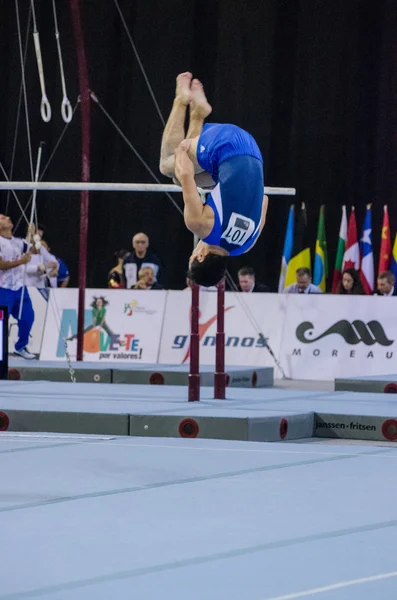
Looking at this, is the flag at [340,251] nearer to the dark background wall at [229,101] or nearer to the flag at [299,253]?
the flag at [299,253]

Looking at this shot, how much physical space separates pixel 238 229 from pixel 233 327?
5671 mm

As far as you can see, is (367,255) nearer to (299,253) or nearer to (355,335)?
(299,253)

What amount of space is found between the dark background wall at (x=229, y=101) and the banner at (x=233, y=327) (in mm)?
3110

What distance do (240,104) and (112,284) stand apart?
3454mm

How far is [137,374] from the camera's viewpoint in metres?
9.37

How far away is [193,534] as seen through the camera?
3449mm

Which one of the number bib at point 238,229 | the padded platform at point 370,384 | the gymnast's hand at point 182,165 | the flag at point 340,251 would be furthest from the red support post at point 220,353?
the flag at point 340,251

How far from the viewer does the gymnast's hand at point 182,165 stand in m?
5.15

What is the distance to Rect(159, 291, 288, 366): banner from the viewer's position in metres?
10.8

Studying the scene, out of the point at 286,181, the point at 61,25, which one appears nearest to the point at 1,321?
the point at 286,181

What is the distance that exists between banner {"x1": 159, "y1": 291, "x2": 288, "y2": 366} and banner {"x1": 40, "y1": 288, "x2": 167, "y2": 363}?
137 mm

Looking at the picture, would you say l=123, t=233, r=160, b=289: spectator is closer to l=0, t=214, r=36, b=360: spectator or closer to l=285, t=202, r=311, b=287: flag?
l=0, t=214, r=36, b=360: spectator

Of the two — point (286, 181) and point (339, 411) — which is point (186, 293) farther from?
point (339, 411)

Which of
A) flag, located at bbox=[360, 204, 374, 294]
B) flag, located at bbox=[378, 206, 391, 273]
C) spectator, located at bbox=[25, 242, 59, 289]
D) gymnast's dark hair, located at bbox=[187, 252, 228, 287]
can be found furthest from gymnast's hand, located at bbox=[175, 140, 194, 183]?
flag, located at bbox=[360, 204, 374, 294]
